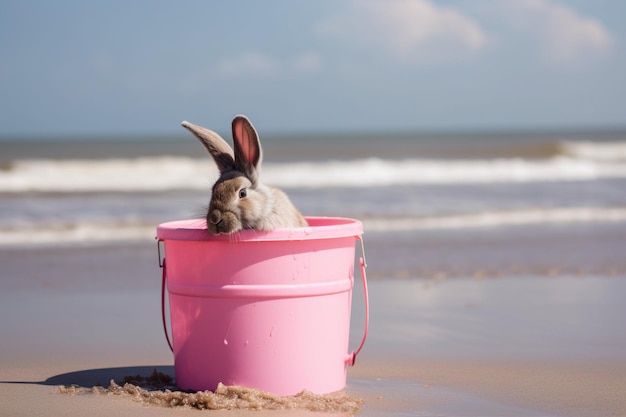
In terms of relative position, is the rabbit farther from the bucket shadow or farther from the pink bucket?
the bucket shadow

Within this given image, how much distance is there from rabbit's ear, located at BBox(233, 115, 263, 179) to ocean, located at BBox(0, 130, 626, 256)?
7.91ft

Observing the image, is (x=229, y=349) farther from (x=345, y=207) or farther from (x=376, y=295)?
(x=345, y=207)

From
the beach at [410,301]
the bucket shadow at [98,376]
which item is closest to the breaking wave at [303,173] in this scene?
the beach at [410,301]

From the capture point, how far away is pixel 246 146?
3.53m

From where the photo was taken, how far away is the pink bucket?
11.4 ft

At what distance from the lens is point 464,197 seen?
1309cm

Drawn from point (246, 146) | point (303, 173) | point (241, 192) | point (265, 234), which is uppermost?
point (303, 173)

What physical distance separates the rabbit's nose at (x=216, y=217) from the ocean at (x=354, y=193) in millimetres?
2595

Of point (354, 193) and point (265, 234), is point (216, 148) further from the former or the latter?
point (354, 193)

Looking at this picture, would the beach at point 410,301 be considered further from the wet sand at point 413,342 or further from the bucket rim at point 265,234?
the bucket rim at point 265,234

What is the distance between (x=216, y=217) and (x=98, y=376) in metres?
1.30

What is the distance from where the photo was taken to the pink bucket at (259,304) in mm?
3463

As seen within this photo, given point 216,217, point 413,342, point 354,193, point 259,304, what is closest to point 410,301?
point 413,342

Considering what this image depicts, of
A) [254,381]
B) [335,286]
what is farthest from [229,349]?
[335,286]
